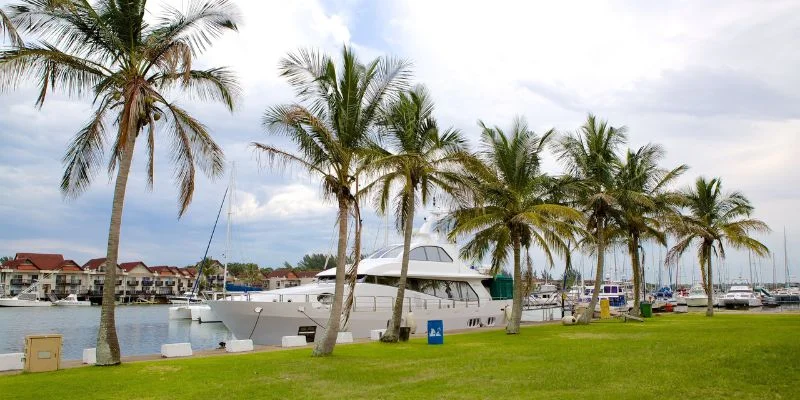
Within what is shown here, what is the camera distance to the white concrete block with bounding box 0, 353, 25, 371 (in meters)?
11.8

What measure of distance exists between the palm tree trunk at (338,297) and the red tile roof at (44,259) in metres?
90.9

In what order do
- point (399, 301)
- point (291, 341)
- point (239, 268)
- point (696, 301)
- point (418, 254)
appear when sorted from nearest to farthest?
point (291, 341), point (399, 301), point (418, 254), point (696, 301), point (239, 268)

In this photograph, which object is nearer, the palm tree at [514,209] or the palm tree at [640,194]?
the palm tree at [514,209]

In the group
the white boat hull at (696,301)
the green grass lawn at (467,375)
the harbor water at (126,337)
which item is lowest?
the harbor water at (126,337)

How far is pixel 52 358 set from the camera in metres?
12.0

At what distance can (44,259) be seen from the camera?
91625mm

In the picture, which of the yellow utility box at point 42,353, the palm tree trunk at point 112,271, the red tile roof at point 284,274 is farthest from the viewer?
the red tile roof at point 284,274

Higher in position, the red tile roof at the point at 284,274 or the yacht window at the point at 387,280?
the yacht window at the point at 387,280

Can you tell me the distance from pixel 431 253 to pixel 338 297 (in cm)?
1288

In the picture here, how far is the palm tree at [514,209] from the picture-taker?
21.5m

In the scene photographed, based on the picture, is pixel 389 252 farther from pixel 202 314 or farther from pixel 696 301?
pixel 696 301

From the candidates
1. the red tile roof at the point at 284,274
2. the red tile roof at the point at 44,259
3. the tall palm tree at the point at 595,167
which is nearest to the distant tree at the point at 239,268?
the red tile roof at the point at 284,274

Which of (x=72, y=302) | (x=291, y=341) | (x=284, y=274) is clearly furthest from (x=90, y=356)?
(x=284, y=274)

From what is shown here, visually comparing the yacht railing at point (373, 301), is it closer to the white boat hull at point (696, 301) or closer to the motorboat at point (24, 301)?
the white boat hull at point (696, 301)
